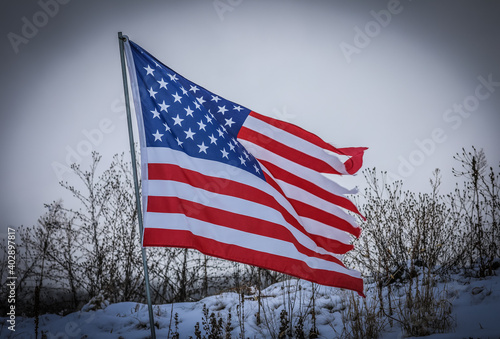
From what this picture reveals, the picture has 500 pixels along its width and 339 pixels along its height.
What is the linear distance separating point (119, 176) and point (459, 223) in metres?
10.8

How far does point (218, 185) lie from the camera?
3471mm

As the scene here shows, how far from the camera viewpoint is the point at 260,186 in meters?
3.66

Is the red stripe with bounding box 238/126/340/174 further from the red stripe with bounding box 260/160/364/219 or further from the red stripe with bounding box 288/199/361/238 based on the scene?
the red stripe with bounding box 288/199/361/238

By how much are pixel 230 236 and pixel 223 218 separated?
212 millimetres

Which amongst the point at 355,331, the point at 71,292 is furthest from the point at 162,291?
the point at 355,331

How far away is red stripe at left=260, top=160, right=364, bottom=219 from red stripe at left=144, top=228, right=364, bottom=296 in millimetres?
949

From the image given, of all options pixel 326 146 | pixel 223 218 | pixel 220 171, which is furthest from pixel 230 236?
pixel 326 146

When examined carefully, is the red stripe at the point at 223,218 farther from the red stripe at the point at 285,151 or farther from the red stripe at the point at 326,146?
the red stripe at the point at 326,146

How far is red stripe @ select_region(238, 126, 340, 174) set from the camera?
405 cm

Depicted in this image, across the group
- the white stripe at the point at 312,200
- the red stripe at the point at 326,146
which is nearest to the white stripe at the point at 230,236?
the white stripe at the point at 312,200

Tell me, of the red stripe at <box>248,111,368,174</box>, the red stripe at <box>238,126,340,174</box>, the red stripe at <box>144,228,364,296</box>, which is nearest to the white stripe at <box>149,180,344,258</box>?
the red stripe at <box>144,228,364,296</box>

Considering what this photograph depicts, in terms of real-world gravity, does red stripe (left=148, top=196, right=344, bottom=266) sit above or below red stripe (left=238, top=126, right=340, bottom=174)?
below

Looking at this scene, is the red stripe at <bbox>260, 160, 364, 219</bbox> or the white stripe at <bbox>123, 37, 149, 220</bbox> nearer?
the white stripe at <bbox>123, 37, 149, 220</bbox>

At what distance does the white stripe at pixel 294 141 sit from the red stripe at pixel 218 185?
2.96 feet
